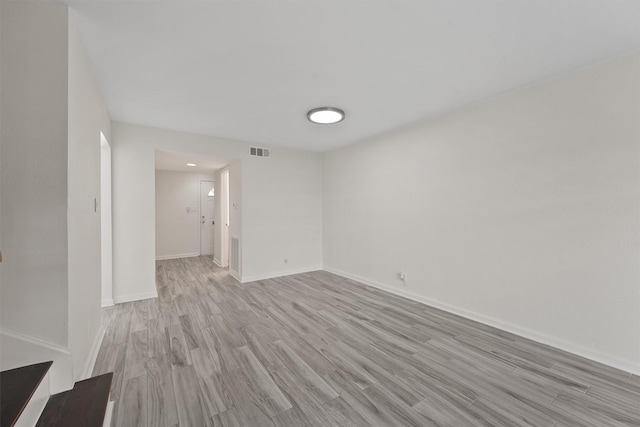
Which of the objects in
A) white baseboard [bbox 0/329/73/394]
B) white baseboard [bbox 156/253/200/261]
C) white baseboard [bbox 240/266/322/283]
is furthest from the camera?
white baseboard [bbox 156/253/200/261]

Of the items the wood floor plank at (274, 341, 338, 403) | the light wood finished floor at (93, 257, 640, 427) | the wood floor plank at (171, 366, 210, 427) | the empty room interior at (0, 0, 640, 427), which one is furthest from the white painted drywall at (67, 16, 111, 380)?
the wood floor plank at (274, 341, 338, 403)

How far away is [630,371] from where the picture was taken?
6.23ft

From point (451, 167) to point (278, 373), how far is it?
2968 millimetres

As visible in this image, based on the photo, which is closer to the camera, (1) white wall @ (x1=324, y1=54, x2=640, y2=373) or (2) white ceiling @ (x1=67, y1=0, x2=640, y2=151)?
(2) white ceiling @ (x1=67, y1=0, x2=640, y2=151)

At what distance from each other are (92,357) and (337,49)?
3.23 meters

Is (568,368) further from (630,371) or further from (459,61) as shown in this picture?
(459,61)

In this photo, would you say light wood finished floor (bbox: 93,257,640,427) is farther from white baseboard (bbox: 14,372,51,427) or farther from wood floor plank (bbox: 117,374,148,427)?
white baseboard (bbox: 14,372,51,427)

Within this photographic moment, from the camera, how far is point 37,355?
1385mm

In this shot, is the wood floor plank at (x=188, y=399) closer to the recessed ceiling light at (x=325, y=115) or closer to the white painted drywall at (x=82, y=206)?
the white painted drywall at (x=82, y=206)

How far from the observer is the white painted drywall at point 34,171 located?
53.1 inches

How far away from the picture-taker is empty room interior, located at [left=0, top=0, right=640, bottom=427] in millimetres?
1428

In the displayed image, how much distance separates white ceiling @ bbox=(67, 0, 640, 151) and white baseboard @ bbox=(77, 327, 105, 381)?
95.9 inches

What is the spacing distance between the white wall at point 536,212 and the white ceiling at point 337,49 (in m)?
0.33

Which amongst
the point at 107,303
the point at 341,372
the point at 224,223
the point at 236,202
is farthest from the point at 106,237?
the point at 341,372
